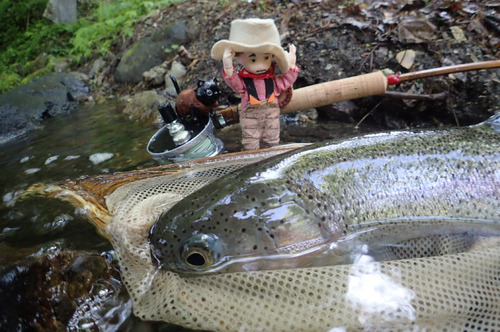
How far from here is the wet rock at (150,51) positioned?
892 centimetres

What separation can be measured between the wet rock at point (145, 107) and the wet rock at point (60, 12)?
1378 centimetres

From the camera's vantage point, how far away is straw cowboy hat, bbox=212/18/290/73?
290 centimetres

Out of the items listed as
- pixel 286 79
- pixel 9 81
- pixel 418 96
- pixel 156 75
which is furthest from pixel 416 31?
pixel 9 81

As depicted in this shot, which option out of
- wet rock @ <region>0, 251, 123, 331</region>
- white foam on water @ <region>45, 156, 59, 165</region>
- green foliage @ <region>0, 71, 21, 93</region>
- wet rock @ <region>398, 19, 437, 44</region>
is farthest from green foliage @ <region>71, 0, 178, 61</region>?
wet rock @ <region>0, 251, 123, 331</region>

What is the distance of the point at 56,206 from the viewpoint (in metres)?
→ 2.89

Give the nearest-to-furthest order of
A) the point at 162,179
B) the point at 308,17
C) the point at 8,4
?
the point at 162,179 → the point at 308,17 → the point at 8,4

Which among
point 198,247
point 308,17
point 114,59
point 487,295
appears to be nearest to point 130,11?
point 114,59

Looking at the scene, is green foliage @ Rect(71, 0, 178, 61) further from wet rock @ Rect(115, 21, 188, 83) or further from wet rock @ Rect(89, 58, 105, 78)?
wet rock @ Rect(115, 21, 188, 83)

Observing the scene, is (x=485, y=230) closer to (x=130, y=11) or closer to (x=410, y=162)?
(x=410, y=162)

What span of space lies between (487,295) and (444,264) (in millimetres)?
216

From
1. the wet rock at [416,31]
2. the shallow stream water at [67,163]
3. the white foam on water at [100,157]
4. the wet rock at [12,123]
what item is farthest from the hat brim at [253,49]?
the wet rock at [12,123]

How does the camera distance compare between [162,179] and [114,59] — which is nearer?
[162,179]

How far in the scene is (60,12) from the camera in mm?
17016

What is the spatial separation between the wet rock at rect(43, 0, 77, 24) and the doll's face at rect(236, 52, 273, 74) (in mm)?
18284
